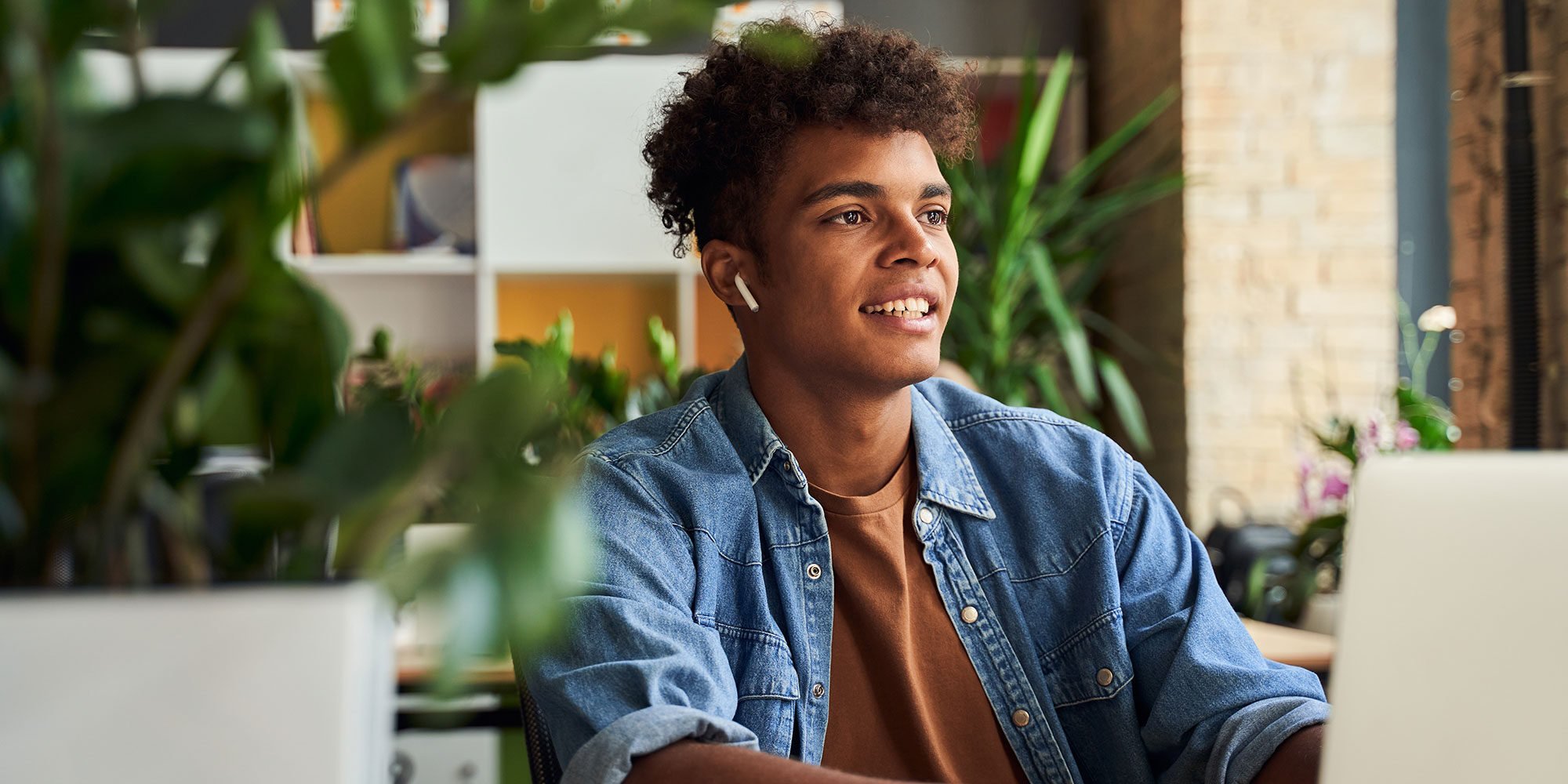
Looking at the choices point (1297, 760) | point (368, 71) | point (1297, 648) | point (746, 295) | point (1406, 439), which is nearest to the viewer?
point (368, 71)

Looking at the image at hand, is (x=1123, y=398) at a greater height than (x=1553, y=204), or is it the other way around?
(x=1553, y=204)

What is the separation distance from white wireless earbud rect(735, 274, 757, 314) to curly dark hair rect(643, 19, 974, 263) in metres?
0.04

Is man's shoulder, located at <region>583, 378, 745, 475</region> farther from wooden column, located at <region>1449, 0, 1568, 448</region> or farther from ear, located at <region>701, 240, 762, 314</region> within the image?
wooden column, located at <region>1449, 0, 1568, 448</region>

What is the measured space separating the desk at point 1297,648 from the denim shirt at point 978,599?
65 cm

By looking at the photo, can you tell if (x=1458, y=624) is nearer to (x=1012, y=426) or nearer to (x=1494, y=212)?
(x=1012, y=426)

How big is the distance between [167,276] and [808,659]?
0.98 m

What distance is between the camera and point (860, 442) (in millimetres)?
1401

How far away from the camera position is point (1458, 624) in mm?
548

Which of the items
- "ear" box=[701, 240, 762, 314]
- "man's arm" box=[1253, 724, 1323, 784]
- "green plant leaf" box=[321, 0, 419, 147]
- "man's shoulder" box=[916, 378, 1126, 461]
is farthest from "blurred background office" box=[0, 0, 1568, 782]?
"man's arm" box=[1253, 724, 1323, 784]

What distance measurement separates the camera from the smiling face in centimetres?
138

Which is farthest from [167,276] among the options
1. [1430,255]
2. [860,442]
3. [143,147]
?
[1430,255]

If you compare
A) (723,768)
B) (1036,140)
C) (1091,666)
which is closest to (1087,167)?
(1036,140)

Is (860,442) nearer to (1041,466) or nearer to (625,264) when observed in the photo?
(1041,466)

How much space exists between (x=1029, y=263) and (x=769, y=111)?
7.64ft
